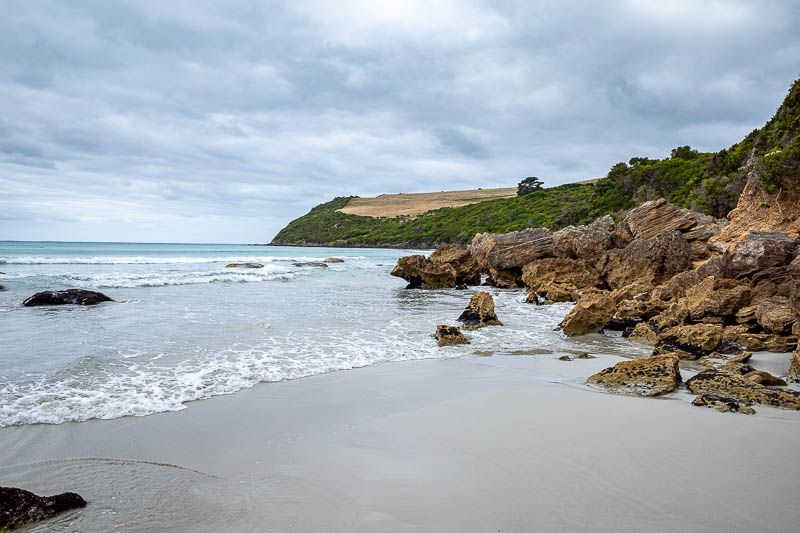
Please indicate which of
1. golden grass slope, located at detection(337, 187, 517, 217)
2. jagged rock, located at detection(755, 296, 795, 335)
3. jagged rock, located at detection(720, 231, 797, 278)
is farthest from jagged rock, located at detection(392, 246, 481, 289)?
golden grass slope, located at detection(337, 187, 517, 217)

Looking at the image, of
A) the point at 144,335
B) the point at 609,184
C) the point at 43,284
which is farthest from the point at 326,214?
the point at 144,335

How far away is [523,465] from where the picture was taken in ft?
10.9

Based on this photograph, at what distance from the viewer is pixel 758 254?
31.0ft

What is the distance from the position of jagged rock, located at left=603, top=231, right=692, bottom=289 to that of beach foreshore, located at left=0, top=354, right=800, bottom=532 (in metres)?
10.6

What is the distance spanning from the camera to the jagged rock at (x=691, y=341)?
686cm

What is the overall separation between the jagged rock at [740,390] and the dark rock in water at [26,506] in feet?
19.0

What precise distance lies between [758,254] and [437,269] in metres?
12.6

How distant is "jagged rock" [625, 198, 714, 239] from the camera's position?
55.8ft

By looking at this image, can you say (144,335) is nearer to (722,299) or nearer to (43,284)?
(722,299)

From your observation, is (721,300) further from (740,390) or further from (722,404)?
(722,404)

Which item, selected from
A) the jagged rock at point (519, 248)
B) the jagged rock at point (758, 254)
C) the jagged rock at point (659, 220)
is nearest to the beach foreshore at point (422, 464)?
the jagged rock at point (758, 254)

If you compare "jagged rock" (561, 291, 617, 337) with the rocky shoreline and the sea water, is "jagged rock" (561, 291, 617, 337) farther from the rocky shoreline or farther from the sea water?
the sea water

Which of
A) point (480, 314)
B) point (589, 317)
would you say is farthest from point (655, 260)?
point (480, 314)

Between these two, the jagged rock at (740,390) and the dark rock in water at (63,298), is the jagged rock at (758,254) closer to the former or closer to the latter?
the jagged rock at (740,390)
